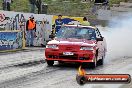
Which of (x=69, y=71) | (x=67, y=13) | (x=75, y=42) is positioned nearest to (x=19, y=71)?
(x=69, y=71)

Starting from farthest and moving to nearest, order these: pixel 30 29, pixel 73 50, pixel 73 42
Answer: pixel 30 29
pixel 73 42
pixel 73 50

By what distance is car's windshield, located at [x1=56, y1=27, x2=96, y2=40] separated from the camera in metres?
17.4

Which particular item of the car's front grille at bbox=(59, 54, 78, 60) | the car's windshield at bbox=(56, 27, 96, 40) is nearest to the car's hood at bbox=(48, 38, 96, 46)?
the car's windshield at bbox=(56, 27, 96, 40)

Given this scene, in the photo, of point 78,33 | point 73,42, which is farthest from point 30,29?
point 73,42

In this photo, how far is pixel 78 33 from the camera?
17.6 m

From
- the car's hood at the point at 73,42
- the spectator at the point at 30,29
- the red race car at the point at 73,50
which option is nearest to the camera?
the red race car at the point at 73,50

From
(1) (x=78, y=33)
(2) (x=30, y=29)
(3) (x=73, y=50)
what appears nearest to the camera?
(3) (x=73, y=50)

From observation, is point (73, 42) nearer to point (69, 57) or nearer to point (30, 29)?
point (69, 57)

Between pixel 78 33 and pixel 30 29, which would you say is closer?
pixel 78 33

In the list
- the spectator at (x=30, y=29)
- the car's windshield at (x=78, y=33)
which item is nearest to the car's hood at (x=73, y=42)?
the car's windshield at (x=78, y=33)

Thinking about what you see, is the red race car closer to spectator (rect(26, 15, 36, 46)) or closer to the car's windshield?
the car's windshield

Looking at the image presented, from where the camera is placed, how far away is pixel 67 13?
157 ft

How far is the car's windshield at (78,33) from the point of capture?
17.4m

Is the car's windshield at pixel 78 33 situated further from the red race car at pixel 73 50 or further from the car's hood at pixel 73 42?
the car's hood at pixel 73 42
